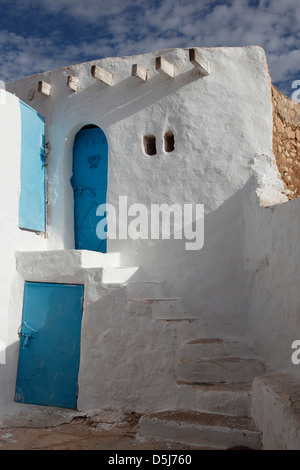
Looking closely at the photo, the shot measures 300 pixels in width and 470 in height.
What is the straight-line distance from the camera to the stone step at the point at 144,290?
502cm

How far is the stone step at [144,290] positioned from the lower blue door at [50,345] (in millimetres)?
651

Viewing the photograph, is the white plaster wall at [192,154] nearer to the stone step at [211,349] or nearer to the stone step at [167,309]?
the stone step at [167,309]

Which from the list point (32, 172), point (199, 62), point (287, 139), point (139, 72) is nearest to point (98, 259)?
→ point (32, 172)

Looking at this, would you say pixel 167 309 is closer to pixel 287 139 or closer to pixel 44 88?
pixel 287 139

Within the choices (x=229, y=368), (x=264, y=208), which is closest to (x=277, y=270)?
(x=264, y=208)

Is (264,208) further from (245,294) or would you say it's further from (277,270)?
(245,294)

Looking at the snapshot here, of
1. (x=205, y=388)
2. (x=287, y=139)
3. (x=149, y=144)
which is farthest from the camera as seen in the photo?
(x=149, y=144)

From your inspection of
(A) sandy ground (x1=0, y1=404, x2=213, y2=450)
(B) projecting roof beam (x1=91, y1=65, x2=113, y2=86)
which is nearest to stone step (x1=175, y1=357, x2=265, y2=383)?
(A) sandy ground (x1=0, y1=404, x2=213, y2=450)

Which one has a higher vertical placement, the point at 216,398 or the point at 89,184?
the point at 89,184

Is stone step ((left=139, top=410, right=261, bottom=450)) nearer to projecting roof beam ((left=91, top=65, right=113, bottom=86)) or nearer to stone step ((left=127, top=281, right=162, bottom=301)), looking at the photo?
stone step ((left=127, top=281, right=162, bottom=301))

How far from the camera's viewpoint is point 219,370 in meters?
4.43

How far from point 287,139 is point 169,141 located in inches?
63.1

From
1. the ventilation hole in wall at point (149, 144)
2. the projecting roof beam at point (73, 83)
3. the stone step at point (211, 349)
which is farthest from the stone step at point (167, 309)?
the projecting roof beam at point (73, 83)

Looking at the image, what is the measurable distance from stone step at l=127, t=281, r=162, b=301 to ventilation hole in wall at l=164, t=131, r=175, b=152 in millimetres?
1820
